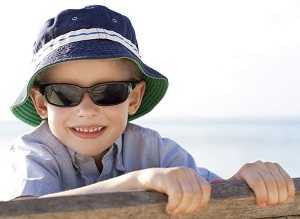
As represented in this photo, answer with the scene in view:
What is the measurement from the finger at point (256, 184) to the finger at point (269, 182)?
0.02 m

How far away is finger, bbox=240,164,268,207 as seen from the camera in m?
2.58

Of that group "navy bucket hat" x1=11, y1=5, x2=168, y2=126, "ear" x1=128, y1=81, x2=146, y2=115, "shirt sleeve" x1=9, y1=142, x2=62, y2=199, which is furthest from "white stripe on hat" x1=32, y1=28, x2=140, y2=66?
"shirt sleeve" x1=9, y1=142, x2=62, y2=199

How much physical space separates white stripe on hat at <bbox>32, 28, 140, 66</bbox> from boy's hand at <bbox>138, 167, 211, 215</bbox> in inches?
37.2

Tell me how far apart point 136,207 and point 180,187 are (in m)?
0.20

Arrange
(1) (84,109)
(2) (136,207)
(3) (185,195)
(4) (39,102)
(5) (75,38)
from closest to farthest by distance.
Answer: (2) (136,207), (3) (185,195), (1) (84,109), (5) (75,38), (4) (39,102)

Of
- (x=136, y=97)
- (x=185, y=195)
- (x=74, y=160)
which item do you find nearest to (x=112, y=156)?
(x=74, y=160)

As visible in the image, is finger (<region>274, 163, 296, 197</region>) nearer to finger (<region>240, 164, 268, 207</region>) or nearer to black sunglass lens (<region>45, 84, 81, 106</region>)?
finger (<region>240, 164, 268, 207</region>)

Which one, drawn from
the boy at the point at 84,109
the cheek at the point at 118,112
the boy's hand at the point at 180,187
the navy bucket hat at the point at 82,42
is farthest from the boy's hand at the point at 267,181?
the navy bucket hat at the point at 82,42

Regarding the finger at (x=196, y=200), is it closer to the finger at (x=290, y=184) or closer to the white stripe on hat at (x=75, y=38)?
the finger at (x=290, y=184)

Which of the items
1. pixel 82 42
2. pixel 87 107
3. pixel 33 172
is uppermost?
pixel 82 42

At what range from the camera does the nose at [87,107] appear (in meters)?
3.21

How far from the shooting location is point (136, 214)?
2.36 metres

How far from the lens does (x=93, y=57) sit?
3.23 m

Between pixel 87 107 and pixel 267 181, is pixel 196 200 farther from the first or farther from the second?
pixel 87 107
